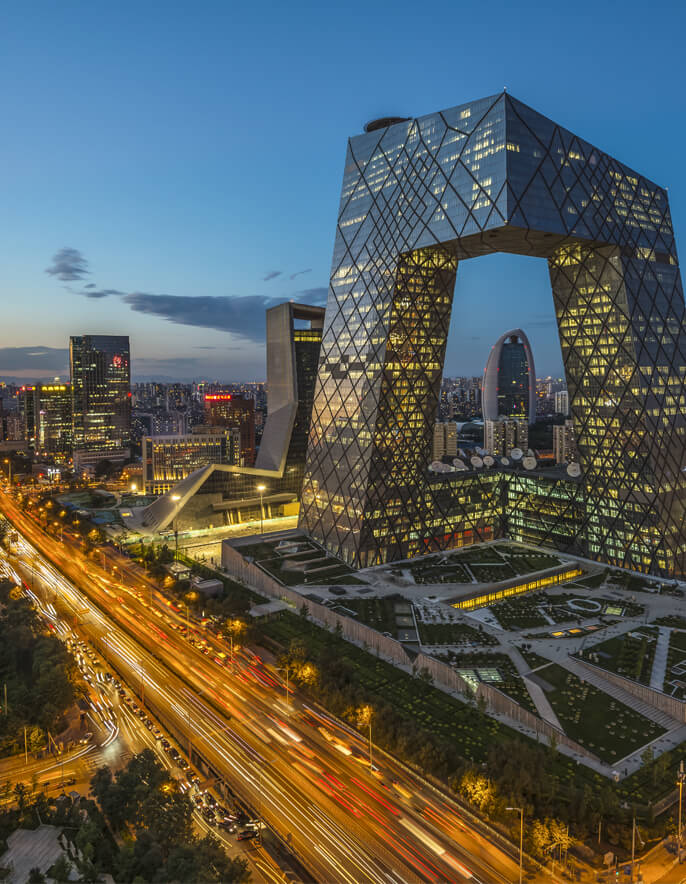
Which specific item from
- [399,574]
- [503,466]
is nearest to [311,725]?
[399,574]

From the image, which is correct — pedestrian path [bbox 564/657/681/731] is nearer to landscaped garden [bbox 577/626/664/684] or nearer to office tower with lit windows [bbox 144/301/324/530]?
landscaped garden [bbox 577/626/664/684]

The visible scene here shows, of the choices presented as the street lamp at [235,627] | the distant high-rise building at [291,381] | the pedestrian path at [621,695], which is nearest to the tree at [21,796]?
the street lamp at [235,627]

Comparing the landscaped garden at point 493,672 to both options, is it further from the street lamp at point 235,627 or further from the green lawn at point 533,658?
the street lamp at point 235,627

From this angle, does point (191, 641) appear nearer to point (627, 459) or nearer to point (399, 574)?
point (399, 574)

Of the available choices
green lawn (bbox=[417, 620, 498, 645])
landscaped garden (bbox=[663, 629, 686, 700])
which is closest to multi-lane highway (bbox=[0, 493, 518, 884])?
green lawn (bbox=[417, 620, 498, 645])

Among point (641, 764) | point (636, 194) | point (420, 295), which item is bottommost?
point (641, 764)
